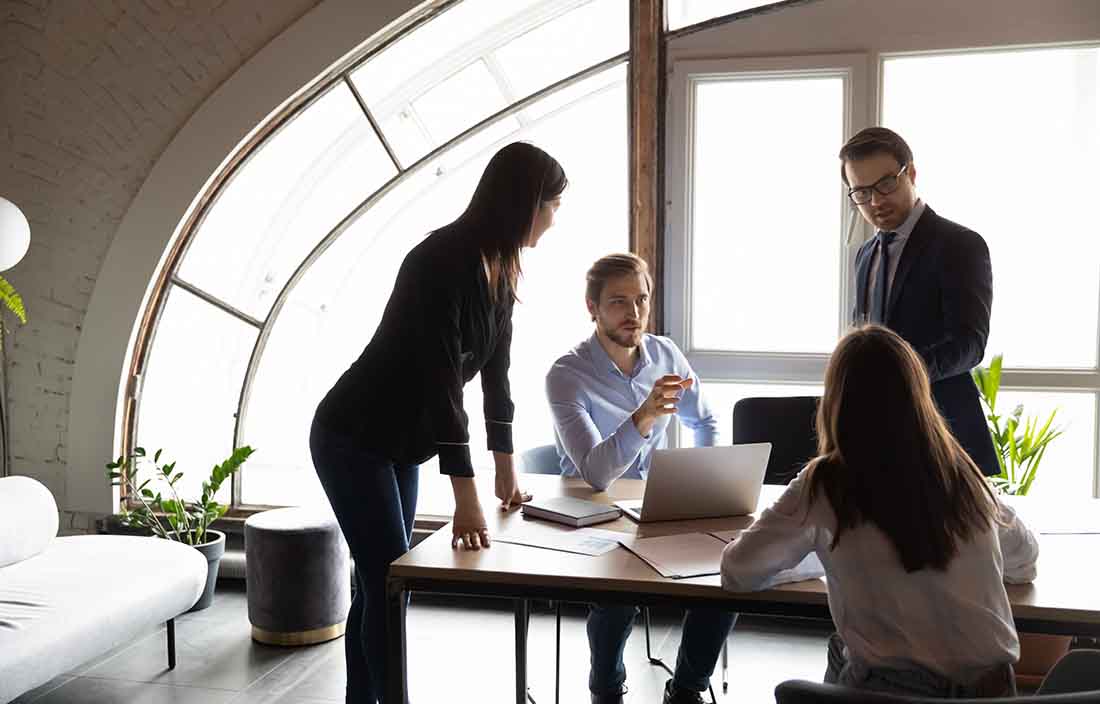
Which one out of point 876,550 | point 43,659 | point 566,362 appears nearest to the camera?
point 876,550

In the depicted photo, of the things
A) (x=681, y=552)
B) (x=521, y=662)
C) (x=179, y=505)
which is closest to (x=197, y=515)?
(x=179, y=505)

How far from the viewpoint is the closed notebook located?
8.11ft

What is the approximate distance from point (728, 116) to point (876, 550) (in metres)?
2.74

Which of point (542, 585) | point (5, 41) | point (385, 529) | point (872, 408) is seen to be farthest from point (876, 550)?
point (5, 41)

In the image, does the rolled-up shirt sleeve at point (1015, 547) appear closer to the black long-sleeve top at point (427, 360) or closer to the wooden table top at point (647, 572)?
the wooden table top at point (647, 572)

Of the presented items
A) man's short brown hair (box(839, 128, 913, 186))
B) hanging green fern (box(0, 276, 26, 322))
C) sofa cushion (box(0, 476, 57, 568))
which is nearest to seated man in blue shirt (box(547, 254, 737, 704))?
man's short brown hair (box(839, 128, 913, 186))

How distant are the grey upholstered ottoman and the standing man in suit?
2160 millimetres

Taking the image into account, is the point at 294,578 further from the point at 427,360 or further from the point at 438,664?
the point at 427,360

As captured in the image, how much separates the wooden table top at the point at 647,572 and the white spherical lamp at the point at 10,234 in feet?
9.02

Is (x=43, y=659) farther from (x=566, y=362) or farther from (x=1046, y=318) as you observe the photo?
(x=1046, y=318)

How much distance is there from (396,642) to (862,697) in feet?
3.74

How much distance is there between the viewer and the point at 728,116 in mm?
4188

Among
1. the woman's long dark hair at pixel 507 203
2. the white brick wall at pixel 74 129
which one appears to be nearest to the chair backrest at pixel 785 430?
the woman's long dark hair at pixel 507 203

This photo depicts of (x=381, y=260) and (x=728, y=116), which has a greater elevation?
(x=728, y=116)
